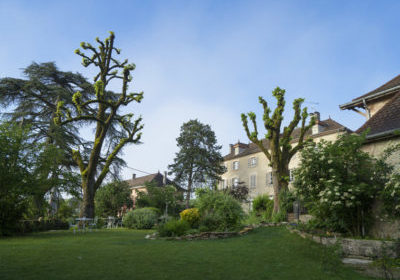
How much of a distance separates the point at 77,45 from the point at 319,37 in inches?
515

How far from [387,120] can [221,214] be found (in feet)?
21.5

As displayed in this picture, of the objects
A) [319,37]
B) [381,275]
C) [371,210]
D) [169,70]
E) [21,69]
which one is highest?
[21,69]

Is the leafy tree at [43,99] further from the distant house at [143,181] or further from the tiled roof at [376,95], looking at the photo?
the distant house at [143,181]

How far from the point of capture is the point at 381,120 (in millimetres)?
8188

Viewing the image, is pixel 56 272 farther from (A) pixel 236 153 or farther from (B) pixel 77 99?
(A) pixel 236 153

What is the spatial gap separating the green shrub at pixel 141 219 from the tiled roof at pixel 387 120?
12920 mm

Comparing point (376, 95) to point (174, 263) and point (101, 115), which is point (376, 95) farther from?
point (101, 115)

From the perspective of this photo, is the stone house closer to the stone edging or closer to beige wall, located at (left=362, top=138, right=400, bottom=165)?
beige wall, located at (left=362, top=138, right=400, bottom=165)

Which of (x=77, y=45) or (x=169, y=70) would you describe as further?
(x=77, y=45)

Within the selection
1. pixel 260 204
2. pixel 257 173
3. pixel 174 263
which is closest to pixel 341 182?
pixel 174 263

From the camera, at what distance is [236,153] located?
1393 inches

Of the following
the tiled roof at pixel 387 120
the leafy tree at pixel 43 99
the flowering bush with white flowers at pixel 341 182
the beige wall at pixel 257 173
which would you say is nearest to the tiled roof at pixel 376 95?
the tiled roof at pixel 387 120

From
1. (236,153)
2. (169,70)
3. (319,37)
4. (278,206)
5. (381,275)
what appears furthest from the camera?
(236,153)

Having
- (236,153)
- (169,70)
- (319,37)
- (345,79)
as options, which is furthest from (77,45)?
(236,153)
